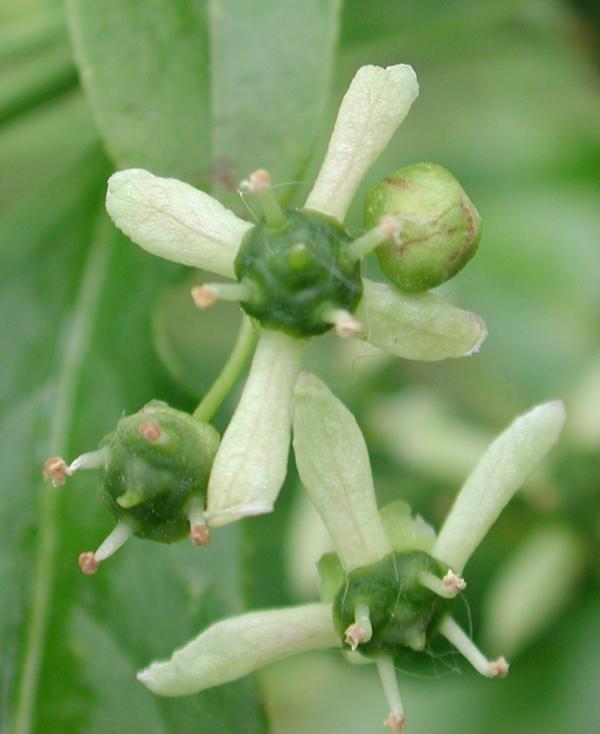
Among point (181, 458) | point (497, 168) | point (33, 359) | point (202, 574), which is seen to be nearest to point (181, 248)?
point (181, 458)

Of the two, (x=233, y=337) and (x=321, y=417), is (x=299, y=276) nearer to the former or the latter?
(x=321, y=417)

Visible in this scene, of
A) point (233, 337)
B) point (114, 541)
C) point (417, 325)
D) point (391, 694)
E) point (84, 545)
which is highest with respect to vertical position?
point (417, 325)

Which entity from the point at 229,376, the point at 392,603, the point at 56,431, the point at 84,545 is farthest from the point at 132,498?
the point at 56,431

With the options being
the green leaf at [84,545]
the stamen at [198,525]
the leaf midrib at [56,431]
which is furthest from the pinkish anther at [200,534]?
the leaf midrib at [56,431]

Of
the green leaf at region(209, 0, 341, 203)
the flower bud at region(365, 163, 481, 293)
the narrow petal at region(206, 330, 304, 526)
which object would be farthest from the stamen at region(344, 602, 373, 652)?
the green leaf at region(209, 0, 341, 203)

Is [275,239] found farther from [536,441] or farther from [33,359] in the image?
[33,359]

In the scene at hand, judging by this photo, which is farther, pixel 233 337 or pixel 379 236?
pixel 233 337
